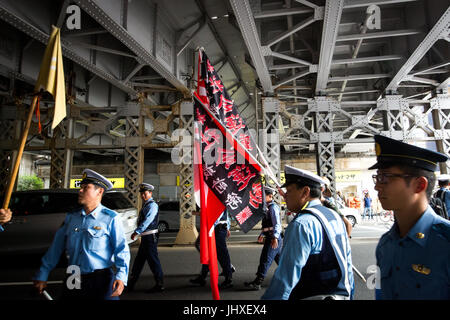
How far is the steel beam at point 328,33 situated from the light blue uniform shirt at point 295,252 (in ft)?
20.5

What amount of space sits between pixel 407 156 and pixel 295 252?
940 mm

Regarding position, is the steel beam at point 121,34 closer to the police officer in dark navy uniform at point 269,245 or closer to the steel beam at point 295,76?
the steel beam at point 295,76

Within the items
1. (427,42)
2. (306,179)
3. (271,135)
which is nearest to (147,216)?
(306,179)

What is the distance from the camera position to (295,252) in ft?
6.03

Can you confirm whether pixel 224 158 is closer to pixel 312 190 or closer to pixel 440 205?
pixel 312 190

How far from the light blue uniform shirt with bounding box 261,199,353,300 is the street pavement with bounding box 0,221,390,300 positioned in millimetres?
3427

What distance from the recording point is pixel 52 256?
9.23 ft

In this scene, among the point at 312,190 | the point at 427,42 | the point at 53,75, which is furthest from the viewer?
the point at 427,42

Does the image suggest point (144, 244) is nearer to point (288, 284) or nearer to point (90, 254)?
point (90, 254)

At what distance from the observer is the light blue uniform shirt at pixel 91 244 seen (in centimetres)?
267

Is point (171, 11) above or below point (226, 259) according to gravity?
above

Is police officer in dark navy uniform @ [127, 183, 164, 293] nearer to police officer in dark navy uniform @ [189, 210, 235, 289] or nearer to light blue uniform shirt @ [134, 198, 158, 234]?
light blue uniform shirt @ [134, 198, 158, 234]
